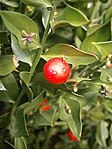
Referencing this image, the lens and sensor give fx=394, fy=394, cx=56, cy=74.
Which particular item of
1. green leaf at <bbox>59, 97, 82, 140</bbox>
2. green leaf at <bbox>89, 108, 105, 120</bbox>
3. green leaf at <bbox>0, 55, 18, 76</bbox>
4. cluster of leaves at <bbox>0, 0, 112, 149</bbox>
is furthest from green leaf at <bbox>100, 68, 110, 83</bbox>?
green leaf at <bbox>89, 108, 105, 120</bbox>

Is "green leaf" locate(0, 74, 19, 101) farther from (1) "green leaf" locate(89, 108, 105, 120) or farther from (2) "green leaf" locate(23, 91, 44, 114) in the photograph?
(1) "green leaf" locate(89, 108, 105, 120)

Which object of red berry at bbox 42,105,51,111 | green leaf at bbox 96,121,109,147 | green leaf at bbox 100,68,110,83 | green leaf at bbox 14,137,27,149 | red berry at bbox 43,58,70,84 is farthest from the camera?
green leaf at bbox 96,121,109,147

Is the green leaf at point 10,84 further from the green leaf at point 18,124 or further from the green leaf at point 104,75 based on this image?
the green leaf at point 104,75

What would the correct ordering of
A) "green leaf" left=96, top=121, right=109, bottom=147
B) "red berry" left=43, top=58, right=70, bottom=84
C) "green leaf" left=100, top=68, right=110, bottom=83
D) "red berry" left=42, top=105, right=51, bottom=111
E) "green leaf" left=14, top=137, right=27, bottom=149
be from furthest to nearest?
A: "green leaf" left=96, top=121, right=109, bottom=147 → "red berry" left=42, top=105, right=51, bottom=111 → "green leaf" left=14, top=137, right=27, bottom=149 → "green leaf" left=100, top=68, right=110, bottom=83 → "red berry" left=43, top=58, right=70, bottom=84

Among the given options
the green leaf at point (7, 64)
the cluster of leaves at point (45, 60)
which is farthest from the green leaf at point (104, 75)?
the green leaf at point (7, 64)

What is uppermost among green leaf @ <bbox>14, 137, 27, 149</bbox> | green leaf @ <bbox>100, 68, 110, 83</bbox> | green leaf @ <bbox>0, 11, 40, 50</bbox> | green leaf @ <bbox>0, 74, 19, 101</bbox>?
green leaf @ <bbox>0, 11, 40, 50</bbox>

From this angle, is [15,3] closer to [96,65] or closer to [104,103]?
[96,65]

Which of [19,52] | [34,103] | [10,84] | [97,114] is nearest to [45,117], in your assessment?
[34,103]

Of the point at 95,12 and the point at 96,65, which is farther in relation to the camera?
the point at 95,12

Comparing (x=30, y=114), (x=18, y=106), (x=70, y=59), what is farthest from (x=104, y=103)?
(x=70, y=59)
